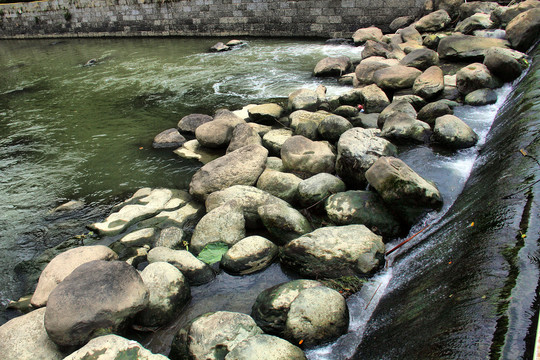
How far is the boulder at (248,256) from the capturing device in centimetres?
356

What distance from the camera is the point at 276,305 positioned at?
114 inches

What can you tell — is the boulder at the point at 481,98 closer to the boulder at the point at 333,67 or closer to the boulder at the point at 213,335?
the boulder at the point at 333,67

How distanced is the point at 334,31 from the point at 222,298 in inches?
489

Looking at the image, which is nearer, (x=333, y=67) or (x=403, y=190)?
(x=403, y=190)

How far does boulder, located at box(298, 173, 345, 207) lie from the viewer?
166 inches

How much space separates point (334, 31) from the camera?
1380cm

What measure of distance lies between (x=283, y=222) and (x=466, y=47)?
20.0 ft

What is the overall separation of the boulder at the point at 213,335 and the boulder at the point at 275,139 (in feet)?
10.6

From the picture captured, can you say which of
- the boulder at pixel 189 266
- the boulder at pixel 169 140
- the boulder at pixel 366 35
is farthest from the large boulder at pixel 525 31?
the boulder at pixel 189 266

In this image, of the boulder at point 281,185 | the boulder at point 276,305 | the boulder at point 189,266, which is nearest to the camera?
the boulder at point 276,305

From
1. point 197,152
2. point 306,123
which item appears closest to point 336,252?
point 306,123

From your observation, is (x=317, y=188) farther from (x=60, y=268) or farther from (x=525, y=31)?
(x=525, y=31)

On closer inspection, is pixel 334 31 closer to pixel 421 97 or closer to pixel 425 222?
pixel 421 97

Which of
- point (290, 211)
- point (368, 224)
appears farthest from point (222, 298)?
point (368, 224)
